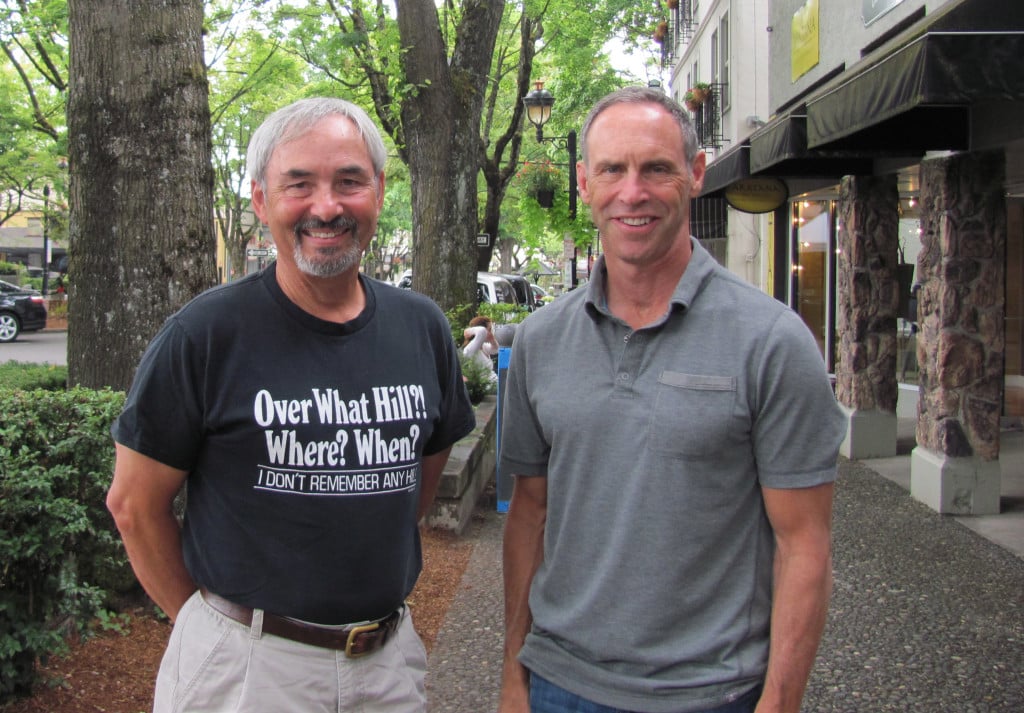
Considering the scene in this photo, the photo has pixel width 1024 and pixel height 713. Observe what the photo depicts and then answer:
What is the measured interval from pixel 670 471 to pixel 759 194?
1143cm

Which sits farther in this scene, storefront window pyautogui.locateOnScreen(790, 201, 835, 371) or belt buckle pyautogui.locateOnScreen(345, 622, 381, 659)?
storefront window pyautogui.locateOnScreen(790, 201, 835, 371)

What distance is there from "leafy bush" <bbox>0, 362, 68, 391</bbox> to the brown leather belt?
5.26m

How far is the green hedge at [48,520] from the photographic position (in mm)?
3406

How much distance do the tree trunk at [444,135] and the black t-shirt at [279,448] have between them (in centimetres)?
1040

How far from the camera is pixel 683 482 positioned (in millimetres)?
2041

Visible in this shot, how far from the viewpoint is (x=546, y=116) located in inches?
739

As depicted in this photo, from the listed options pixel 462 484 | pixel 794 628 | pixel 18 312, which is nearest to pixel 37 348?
pixel 18 312

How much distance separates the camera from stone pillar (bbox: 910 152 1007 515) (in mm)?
7852

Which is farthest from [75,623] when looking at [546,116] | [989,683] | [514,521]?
[546,116]

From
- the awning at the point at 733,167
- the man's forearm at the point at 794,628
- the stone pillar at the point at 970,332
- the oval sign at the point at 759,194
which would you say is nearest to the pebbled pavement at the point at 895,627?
the stone pillar at the point at 970,332

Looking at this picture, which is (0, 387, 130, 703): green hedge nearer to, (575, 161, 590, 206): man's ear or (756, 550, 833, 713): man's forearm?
(575, 161, 590, 206): man's ear

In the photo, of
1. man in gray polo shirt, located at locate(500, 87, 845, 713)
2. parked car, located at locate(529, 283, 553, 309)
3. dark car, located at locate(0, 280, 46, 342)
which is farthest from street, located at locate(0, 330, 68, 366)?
man in gray polo shirt, located at locate(500, 87, 845, 713)

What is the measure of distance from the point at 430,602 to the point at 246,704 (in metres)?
3.69

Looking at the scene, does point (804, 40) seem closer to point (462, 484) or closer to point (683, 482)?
point (462, 484)
